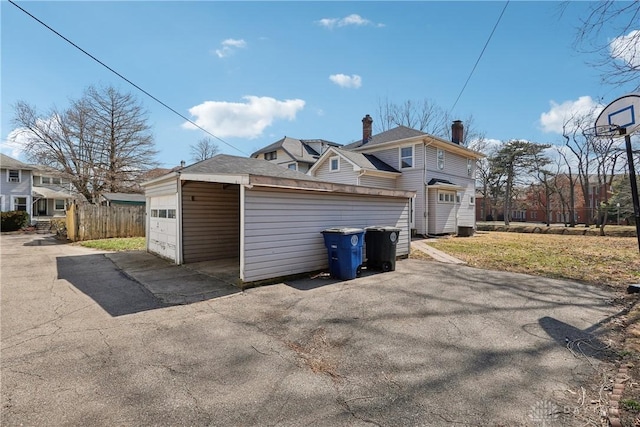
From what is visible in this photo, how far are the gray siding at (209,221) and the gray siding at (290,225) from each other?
3.80 meters

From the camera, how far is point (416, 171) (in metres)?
17.1

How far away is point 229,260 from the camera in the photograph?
32.9 ft

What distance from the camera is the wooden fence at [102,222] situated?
15.4m

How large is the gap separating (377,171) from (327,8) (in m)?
8.45

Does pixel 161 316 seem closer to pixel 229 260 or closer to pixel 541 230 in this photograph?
pixel 229 260

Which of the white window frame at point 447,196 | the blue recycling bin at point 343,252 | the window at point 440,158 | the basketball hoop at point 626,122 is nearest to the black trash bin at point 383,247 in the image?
the blue recycling bin at point 343,252

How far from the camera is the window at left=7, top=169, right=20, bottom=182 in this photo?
81.8ft

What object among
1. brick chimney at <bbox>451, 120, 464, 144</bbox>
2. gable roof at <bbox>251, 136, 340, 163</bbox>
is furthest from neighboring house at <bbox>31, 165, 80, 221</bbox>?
brick chimney at <bbox>451, 120, 464, 144</bbox>

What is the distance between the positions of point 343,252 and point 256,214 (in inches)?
88.5

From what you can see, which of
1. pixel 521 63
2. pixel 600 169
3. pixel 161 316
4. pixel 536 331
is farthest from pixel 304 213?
pixel 600 169

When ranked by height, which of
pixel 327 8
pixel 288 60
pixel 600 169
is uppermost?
pixel 327 8

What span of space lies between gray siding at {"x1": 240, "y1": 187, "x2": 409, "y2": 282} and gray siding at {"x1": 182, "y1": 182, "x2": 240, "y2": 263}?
149 inches

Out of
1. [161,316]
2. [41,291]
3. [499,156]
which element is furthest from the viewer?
[499,156]

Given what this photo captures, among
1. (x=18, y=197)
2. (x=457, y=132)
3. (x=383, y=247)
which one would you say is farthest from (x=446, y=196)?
(x=18, y=197)
